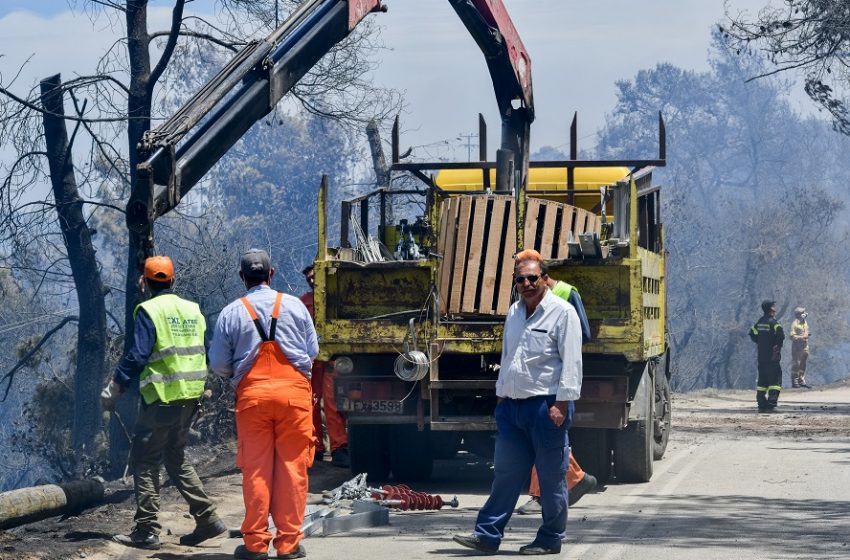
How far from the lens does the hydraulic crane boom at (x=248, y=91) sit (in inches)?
419

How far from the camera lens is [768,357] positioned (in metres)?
24.8

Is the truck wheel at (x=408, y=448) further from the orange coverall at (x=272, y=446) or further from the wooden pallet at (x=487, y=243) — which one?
the orange coverall at (x=272, y=446)

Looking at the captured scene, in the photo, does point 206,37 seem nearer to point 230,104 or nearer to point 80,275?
point 80,275

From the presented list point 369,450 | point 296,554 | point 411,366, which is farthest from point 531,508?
point 296,554

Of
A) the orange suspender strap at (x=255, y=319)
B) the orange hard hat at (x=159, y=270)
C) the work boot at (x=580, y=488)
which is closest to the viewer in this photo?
the orange suspender strap at (x=255, y=319)

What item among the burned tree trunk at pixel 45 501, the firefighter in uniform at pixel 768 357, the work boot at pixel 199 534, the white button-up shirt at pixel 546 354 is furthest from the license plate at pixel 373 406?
the firefighter in uniform at pixel 768 357

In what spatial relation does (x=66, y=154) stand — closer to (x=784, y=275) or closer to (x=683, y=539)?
(x=683, y=539)

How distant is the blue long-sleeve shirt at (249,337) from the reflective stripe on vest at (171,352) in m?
0.44

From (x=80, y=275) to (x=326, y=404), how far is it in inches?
444

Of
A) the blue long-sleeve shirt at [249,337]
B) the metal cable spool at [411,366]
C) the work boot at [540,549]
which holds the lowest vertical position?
the work boot at [540,549]

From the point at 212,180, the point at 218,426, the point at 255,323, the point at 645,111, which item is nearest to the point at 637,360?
the point at 255,323

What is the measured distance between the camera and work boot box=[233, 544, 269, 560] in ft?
27.1

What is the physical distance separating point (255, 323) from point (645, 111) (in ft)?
333

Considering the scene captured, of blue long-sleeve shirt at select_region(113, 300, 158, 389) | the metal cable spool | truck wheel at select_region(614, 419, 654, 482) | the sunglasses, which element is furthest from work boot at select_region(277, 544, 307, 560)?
truck wheel at select_region(614, 419, 654, 482)
